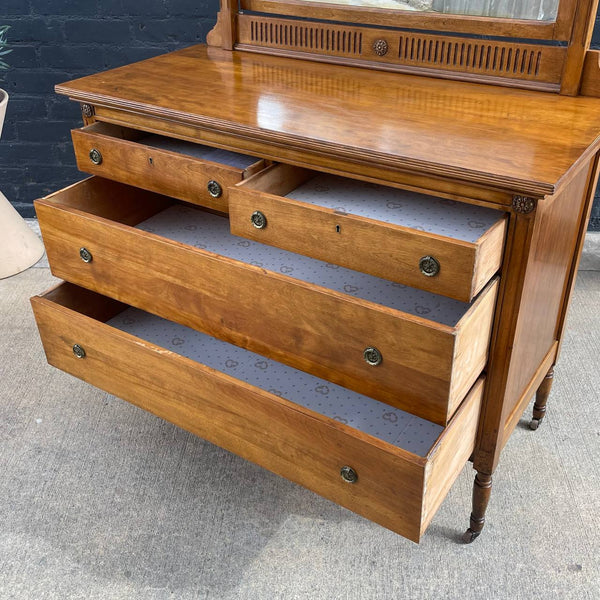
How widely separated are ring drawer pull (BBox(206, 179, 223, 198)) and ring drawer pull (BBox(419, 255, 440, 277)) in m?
0.46

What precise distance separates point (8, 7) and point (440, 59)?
1.52 meters

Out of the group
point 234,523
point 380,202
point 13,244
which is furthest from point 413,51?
point 13,244

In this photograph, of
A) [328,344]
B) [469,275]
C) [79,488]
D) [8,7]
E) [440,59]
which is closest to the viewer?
[469,275]

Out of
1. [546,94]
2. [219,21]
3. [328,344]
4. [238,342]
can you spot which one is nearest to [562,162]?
[546,94]

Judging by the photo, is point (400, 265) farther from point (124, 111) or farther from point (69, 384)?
point (69, 384)

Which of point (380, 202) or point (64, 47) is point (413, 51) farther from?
point (64, 47)

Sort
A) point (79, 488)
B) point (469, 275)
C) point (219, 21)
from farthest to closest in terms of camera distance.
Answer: point (219, 21), point (79, 488), point (469, 275)

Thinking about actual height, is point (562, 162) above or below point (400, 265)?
above

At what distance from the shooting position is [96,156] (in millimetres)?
1569

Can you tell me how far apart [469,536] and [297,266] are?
69 centimetres

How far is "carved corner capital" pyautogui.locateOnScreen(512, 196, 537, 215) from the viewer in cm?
110

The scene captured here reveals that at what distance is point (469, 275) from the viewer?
42.5 inches

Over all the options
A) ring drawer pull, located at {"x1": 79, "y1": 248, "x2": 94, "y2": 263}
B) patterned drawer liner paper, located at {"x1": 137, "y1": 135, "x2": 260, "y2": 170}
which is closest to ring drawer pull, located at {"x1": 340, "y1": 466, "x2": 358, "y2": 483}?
patterned drawer liner paper, located at {"x1": 137, "y1": 135, "x2": 260, "y2": 170}

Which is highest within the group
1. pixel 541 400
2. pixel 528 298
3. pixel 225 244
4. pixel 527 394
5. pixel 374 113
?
pixel 374 113
